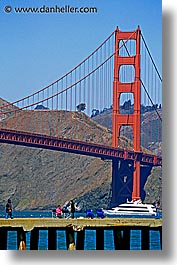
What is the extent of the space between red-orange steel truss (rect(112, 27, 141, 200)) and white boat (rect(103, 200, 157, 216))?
60 millimetres

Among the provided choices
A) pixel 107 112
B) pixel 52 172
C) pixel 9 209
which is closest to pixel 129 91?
pixel 107 112

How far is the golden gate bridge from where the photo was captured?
20.6 ft

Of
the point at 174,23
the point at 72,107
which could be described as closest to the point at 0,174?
the point at 72,107

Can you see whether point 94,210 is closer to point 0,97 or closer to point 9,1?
point 0,97

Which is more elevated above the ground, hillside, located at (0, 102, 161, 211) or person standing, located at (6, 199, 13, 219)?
hillside, located at (0, 102, 161, 211)

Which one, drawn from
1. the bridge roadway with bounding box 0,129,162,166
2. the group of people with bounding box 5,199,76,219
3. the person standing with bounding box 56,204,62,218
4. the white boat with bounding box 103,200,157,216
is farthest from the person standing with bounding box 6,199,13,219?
the white boat with bounding box 103,200,157,216

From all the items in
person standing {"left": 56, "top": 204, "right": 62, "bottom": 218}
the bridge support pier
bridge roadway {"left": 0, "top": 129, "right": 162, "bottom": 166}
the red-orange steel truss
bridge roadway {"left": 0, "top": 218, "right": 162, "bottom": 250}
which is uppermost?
the red-orange steel truss

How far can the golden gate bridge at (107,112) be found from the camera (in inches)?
247

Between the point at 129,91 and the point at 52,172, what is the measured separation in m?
0.87

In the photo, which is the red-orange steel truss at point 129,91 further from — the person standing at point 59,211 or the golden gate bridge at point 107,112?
the person standing at point 59,211

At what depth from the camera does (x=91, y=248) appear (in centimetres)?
590

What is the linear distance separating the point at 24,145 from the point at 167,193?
54.4 inches

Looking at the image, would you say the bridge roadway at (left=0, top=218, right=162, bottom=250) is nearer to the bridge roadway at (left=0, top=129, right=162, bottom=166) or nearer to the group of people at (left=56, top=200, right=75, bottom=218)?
the group of people at (left=56, top=200, right=75, bottom=218)

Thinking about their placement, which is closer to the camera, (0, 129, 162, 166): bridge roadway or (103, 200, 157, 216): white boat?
(103, 200, 157, 216): white boat
